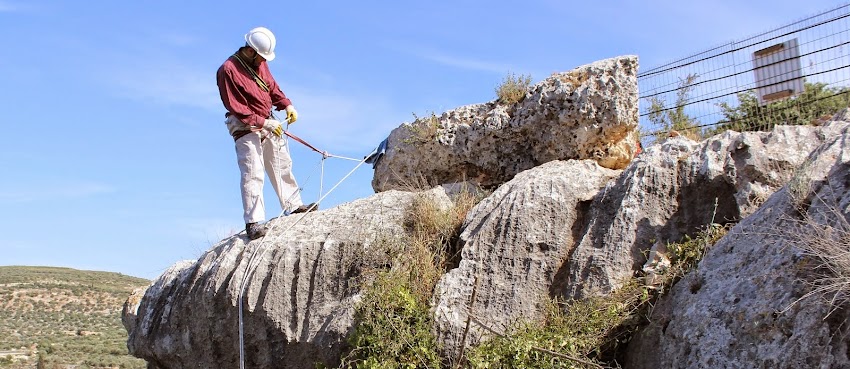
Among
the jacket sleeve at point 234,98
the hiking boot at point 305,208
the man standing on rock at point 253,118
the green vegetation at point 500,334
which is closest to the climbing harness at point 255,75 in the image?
the man standing on rock at point 253,118

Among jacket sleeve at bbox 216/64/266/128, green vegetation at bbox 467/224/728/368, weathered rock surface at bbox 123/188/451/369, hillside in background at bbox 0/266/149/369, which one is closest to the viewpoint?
green vegetation at bbox 467/224/728/368

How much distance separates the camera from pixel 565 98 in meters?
8.21

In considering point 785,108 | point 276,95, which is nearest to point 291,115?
point 276,95

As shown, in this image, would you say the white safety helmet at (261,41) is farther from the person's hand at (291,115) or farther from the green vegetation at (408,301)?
the green vegetation at (408,301)

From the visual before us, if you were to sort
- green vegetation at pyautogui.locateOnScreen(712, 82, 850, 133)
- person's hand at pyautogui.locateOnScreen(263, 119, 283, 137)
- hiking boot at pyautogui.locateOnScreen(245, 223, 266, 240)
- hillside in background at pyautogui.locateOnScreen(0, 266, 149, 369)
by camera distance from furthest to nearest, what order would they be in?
1. hillside in background at pyautogui.locateOnScreen(0, 266, 149, 369)
2. green vegetation at pyautogui.locateOnScreen(712, 82, 850, 133)
3. person's hand at pyautogui.locateOnScreen(263, 119, 283, 137)
4. hiking boot at pyautogui.locateOnScreen(245, 223, 266, 240)

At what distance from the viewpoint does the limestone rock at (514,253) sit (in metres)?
6.44

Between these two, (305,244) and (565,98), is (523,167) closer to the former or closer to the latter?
(565,98)

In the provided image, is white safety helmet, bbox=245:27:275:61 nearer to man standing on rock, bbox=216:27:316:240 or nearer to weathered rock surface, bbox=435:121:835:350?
man standing on rock, bbox=216:27:316:240

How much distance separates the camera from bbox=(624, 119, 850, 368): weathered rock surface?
4699 millimetres

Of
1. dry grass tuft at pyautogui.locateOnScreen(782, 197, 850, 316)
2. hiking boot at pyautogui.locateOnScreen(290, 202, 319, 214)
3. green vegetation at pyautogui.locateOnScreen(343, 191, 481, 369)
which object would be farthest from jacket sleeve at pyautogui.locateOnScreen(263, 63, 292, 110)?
dry grass tuft at pyautogui.locateOnScreen(782, 197, 850, 316)

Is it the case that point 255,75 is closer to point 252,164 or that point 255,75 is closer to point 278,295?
point 252,164

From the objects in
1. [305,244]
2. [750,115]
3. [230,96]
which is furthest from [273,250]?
[750,115]

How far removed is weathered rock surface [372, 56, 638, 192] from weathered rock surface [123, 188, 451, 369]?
3.21 ft

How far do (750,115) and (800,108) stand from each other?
555mm
